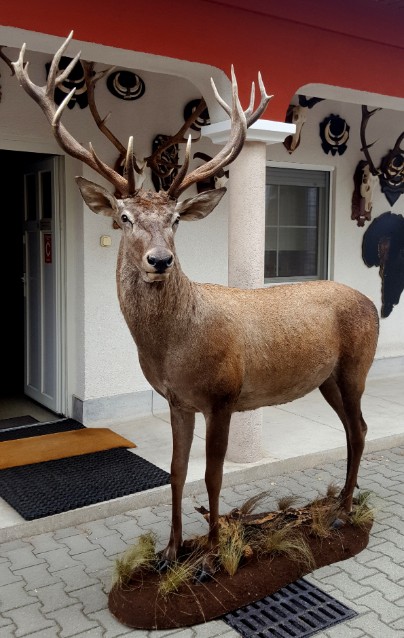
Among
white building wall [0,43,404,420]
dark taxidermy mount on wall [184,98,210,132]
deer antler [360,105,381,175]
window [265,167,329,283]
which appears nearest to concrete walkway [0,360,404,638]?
white building wall [0,43,404,420]

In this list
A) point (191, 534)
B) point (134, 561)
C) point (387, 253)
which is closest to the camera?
point (134, 561)

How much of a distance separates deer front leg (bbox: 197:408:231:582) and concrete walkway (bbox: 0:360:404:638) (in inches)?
11.2

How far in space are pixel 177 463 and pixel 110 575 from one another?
0.80 m

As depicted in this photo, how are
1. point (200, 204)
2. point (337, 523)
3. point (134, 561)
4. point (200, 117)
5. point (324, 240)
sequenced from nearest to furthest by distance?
point (200, 204) < point (134, 561) < point (337, 523) < point (200, 117) < point (324, 240)

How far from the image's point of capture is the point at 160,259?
2756 millimetres

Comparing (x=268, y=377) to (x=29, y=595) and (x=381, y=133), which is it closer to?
(x=29, y=595)

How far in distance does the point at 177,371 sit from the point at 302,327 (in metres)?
0.85

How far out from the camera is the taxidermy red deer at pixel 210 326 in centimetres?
303

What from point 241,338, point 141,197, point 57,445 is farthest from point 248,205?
point 57,445

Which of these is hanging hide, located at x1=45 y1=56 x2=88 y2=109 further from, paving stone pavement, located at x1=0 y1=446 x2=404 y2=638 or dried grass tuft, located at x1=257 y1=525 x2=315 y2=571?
dried grass tuft, located at x1=257 y1=525 x2=315 y2=571

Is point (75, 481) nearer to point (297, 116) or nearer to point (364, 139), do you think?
point (297, 116)

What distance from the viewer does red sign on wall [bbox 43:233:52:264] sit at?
6304 mm

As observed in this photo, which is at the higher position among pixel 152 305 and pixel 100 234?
pixel 100 234

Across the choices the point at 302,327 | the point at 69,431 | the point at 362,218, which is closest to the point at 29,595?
the point at 302,327
